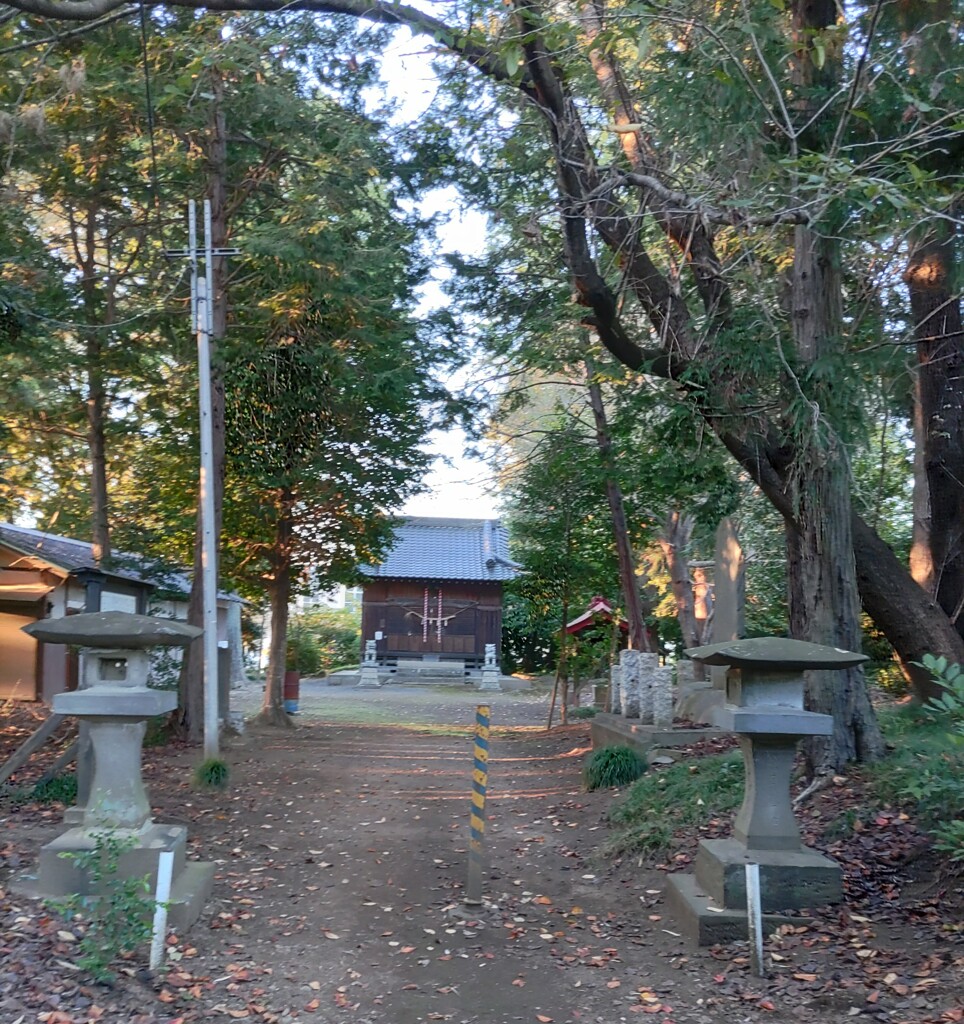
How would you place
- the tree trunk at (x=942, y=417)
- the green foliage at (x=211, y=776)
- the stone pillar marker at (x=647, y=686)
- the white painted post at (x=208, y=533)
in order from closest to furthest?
the tree trunk at (x=942, y=417), the green foliage at (x=211, y=776), the white painted post at (x=208, y=533), the stone pillar marker at (x=647, y=686)

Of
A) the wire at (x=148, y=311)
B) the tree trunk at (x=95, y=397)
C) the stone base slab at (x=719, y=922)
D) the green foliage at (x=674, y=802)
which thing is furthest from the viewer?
the tree trunk at (x=95, y=397)

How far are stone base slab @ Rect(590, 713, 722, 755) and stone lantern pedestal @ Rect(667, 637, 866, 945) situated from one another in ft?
18.9

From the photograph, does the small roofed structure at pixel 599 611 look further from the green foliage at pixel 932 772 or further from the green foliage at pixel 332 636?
the green foliage at pixel 332 636

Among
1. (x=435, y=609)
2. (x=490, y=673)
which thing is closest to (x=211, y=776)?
(x=490, y=673)

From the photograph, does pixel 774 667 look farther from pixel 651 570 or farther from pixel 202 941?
pixel 651 570

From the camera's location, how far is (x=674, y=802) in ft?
33.3

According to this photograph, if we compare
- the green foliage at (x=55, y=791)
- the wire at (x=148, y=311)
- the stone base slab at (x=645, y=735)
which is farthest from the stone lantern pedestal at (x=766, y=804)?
the wire at (x=148, y=311)

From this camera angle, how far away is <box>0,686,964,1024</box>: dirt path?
591 centimetres

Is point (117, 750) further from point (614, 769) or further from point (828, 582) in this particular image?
point (614, 769)

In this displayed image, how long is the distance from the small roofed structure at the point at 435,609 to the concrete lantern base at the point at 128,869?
33570 mm

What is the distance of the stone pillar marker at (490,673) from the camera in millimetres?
39500

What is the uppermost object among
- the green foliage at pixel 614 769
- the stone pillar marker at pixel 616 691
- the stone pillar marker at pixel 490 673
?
the stone pillar marker at pixel 616 691

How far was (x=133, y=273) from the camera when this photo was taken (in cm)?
1639

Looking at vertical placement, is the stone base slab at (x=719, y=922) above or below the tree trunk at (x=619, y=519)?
below
